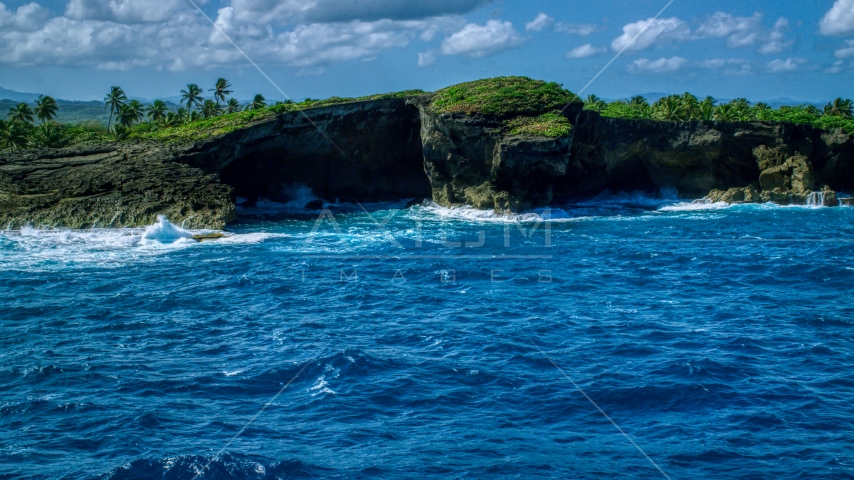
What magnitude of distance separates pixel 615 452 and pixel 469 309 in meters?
15.0

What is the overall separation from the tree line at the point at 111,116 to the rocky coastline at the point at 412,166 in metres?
12.8

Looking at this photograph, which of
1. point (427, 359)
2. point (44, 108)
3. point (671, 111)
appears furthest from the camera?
point (44, 108)

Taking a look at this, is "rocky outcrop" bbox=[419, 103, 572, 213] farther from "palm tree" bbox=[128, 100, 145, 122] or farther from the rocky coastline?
"palm tree" bbox=[128, 100, 145, 122]

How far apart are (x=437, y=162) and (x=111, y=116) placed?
49245 mm

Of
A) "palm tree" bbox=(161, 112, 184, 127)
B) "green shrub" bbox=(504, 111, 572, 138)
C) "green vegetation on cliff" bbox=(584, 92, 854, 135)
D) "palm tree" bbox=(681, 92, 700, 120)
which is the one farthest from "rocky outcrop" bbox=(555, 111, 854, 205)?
"palm tree" bbox=(161, 112, 184, 127)

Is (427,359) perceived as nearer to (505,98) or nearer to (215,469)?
(215,469)

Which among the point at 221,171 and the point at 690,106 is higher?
the point at 690,106

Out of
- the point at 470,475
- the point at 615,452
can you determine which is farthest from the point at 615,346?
the point at 470,475

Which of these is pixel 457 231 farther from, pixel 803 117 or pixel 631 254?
pixel 803 117

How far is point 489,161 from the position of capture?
62062 mm

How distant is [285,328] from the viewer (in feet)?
105

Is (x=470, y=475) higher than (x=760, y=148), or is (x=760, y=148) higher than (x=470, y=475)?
(x=760, y=148)

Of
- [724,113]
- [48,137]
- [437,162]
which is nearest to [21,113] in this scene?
[48,137]

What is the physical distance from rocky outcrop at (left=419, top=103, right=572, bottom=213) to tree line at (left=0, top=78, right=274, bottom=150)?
2595 centimetres
